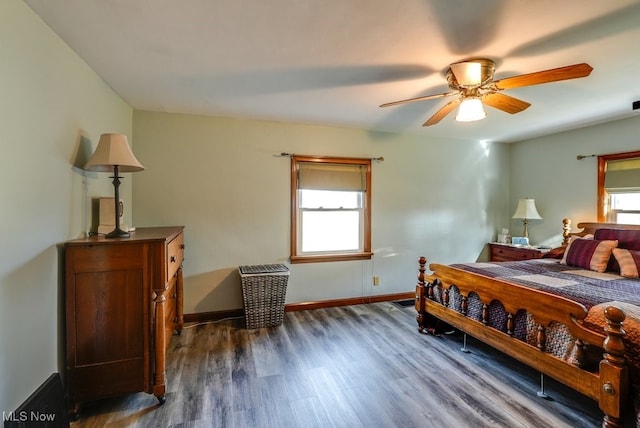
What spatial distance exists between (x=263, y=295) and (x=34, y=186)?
2.13 m

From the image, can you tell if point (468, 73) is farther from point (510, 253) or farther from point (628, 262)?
point (510, 253)

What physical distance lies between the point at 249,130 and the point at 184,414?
277 cm

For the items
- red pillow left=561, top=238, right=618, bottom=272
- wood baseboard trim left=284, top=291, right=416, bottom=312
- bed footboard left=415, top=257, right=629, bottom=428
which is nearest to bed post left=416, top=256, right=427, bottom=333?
bed footboard left=415, top=257, right=629, bottom=428

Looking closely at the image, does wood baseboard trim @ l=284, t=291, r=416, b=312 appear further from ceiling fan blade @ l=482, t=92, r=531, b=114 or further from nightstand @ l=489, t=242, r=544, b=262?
ceiling fan blade @ l=482, t=92, r=531, b=114

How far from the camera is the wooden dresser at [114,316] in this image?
185 centimetres

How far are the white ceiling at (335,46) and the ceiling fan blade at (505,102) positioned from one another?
20 cm

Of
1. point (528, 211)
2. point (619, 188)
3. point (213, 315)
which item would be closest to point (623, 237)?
point (619, 188)

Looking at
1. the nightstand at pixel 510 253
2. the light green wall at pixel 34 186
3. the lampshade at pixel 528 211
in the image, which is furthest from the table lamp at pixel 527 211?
the light green wall at pixel 34 186

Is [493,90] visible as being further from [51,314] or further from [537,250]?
[51,314]

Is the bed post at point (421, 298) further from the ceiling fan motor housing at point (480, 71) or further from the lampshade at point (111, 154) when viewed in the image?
the lampshade at point (111, 154)

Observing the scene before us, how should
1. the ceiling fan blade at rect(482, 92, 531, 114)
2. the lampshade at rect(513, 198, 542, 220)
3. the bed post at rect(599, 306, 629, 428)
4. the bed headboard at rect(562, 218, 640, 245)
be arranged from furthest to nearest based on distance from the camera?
the lampshade at rect(513, 198, 542, 220) < the bed headboard at rect(562, 218, 640, 245) < the ceiling fan blade at rect(482, 92, 531, 114) < the bed post at rect(599, 306, 629, 428)

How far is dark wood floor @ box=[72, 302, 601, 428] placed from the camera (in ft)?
6.11

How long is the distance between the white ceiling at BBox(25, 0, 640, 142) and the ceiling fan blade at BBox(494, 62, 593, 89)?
7.6 inches

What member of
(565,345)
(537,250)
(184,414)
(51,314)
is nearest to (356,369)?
(184,414)
